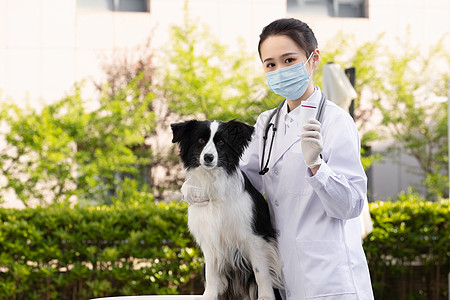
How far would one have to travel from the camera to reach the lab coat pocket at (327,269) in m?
2.08

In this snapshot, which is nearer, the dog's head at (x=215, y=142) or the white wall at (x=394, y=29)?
the dog's head at (x=215, y=142)

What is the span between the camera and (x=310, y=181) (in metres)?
1.97

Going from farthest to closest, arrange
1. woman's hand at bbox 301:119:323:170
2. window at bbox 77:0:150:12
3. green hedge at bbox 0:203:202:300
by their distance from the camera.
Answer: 1. window at bbox 77:0:150:12
2. green hedge at bbox 0:203:202:300
3. woman's hand at bbox 301:119:323:170

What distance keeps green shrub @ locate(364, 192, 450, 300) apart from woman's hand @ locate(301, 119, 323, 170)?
441 centimetres

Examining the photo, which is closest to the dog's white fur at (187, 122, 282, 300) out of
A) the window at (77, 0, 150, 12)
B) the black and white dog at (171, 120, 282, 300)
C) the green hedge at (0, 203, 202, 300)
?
the black and white dog at (171, 120, 282, 300)

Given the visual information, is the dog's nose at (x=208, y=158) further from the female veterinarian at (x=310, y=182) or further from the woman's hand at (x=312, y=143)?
the woman's hand at (x=312, y=143)

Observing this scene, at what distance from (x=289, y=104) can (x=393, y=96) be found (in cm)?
1046

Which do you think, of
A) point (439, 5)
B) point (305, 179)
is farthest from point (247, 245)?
point (439, 5)

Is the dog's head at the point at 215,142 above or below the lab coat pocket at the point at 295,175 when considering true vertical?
above

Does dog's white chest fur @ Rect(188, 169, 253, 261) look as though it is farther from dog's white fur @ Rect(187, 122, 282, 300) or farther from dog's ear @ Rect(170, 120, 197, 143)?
dog's ear @ Rect(170, 120, 197, 143)

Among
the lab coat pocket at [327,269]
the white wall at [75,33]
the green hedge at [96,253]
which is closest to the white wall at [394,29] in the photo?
the white wall at [75,33]

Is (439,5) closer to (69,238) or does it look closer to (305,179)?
(69,238)

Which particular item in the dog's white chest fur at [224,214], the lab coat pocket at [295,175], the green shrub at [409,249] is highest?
the lab coat pocket at [295,175]

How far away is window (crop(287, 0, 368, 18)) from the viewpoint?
13164mm
